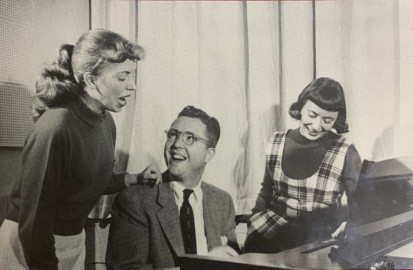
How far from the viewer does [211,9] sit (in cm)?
273

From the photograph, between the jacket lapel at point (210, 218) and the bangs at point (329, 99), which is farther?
the jacket lapel at point (210, 218)

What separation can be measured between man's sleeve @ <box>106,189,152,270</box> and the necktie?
22 centimetres

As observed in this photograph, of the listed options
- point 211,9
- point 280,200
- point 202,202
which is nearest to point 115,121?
point 202,202

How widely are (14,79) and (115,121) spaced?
607 mm

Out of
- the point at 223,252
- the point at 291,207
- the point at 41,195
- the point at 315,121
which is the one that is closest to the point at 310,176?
the point at 291,207

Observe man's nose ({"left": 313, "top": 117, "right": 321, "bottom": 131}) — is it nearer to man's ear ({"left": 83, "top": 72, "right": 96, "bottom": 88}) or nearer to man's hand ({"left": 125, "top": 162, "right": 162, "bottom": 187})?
man's hand ({"left": 125, "top": 162, "right": 162, "bottom": 187})

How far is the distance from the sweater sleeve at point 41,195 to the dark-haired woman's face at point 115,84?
35cm

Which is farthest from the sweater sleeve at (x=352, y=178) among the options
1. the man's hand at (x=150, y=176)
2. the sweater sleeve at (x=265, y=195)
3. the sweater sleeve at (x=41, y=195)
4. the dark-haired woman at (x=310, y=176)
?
the sweater sleeve at (x=41, y=195)

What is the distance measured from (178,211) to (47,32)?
1.29m

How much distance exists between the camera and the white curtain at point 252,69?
2.37 metres

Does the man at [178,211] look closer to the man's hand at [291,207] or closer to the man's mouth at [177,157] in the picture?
the man's mouth at [177,157]

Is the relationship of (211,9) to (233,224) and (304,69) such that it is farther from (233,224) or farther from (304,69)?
(233,224)

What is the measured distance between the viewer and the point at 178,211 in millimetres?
2611

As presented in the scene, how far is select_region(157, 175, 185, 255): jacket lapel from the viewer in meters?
2.54
